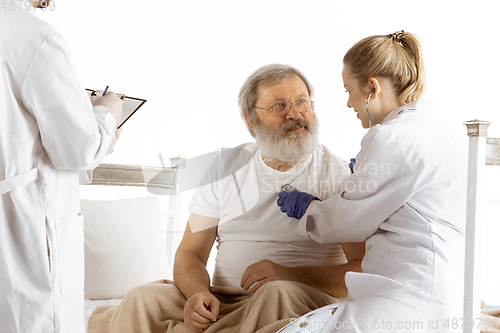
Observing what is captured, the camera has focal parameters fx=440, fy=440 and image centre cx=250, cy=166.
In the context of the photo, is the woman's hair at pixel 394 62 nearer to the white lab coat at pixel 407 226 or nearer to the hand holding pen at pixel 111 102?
the white lab coat at pixel 407 226

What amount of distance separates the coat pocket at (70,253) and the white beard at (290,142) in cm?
67

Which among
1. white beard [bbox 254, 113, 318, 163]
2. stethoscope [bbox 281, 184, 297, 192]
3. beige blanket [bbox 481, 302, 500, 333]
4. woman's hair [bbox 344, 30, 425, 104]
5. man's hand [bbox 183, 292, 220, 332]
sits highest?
woman's hair [bbox 344, 30, 425, 104]

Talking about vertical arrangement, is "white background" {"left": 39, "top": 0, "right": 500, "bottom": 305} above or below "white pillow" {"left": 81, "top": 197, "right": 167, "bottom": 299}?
above

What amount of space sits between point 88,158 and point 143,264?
101 centimetres

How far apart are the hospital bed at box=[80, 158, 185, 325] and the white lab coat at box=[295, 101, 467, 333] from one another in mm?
788

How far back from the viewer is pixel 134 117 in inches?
70.1

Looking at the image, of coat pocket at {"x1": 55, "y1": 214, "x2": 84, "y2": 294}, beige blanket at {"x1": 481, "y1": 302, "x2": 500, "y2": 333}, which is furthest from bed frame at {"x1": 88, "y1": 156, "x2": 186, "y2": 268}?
beige blanket at {"x1": 481, "y1": 302, "x2": 500, "y2": 333}

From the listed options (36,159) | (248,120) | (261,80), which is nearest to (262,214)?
(248,120)

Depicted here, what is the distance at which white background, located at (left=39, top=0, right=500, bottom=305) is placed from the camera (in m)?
1.64

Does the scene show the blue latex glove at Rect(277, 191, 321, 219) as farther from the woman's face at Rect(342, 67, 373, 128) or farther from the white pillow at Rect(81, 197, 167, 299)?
the white pillow at Rect(81, 197, 167, 299)

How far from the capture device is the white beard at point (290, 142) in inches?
56.6

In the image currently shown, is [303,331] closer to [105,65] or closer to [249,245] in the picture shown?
[249,245]

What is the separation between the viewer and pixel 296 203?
1309mm

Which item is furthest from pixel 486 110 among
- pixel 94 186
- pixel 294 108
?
pixel 94 186
